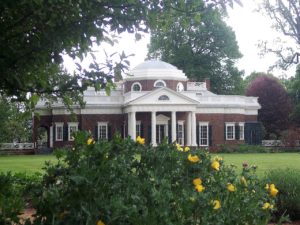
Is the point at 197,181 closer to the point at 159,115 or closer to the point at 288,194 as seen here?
the point at 288,194

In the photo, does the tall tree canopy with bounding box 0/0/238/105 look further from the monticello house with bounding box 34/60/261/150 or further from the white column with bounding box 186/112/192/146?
the white column with bounding box 186/112/192/146

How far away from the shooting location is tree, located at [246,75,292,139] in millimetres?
56469

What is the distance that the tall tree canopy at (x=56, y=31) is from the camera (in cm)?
428

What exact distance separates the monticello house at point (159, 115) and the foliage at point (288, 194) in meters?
35.5

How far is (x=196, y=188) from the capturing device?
4477 mm

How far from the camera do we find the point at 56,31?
4.31 metres

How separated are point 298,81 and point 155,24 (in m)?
55.7

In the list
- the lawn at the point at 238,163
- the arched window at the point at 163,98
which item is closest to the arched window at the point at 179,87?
the arched window at the point at 163,98

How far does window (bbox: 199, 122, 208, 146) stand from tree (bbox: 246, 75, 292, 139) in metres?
11.1

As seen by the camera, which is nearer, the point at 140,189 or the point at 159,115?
the point at 140,189

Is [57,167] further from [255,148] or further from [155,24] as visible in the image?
[255,148]

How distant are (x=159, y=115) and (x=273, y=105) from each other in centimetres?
1608

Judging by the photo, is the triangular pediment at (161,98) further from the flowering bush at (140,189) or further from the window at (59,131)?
the flowering bush at (140,189)

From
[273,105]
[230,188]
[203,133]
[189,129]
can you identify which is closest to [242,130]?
[203,133]
